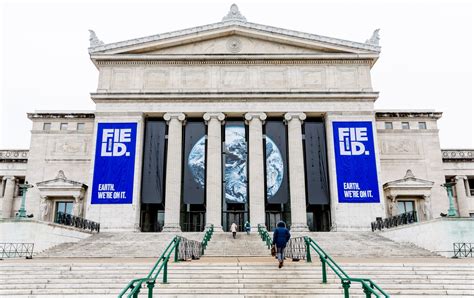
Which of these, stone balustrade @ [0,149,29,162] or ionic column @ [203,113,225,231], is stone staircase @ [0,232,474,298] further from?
stone balustrade @ [0,149,29,162]

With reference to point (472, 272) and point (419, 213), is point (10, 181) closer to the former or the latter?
point (419, 213)

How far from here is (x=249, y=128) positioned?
36469 mm

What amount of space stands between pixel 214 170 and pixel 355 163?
11.4 m

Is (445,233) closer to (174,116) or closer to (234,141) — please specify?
(234,141)

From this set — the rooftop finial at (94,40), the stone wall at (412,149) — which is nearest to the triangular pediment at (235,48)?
the rooftop finial at (94,40)

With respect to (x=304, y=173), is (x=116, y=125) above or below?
above

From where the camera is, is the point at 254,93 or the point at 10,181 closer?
the point at 254,93

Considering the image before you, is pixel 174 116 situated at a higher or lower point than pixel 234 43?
lower

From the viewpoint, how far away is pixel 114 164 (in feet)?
113

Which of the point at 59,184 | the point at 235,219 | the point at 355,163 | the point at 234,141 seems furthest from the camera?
the point at 234,141

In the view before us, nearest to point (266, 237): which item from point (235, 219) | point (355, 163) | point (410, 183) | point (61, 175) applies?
point (235, 219)

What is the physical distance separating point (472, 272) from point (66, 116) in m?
34.4

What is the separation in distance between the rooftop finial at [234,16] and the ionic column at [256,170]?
351 inches

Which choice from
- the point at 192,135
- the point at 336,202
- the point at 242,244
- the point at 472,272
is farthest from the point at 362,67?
the point at 472,272
